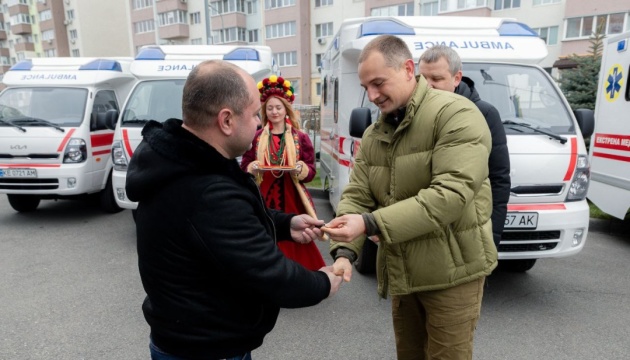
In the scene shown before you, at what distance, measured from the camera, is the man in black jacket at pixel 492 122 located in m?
2.64

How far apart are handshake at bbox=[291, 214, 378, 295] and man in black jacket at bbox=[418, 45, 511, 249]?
3.77ft

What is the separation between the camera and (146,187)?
1294mm

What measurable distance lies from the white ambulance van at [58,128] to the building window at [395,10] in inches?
1071

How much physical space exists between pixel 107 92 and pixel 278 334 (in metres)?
6.15

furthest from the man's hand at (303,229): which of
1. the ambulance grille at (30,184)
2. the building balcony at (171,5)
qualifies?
the building balcony at (171,5)

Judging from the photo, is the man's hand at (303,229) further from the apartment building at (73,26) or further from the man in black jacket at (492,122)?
the apartment building at (73,26)

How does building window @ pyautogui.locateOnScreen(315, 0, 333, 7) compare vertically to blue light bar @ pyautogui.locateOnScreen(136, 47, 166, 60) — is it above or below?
above

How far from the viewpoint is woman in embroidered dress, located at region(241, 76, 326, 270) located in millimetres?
3945

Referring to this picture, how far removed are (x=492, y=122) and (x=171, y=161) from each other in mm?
2158

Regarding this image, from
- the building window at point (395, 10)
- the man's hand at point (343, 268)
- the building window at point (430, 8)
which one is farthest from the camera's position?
the building window at point (395, 10)

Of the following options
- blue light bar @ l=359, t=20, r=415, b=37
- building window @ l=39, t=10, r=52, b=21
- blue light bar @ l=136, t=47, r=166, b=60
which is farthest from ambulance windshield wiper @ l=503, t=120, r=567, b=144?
building window @ l=39, t=10, r=52, b=21

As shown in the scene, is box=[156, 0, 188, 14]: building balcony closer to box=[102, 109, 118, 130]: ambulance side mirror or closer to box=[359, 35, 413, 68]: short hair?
box=[102, 109, 118, 130]: ambulance side mirror

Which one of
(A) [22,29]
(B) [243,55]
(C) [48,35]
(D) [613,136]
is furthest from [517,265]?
(A) [22,29]

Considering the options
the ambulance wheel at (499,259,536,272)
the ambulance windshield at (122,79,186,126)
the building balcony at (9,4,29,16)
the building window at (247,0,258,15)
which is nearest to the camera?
the ambulance wheel at (499,259,536,272)
